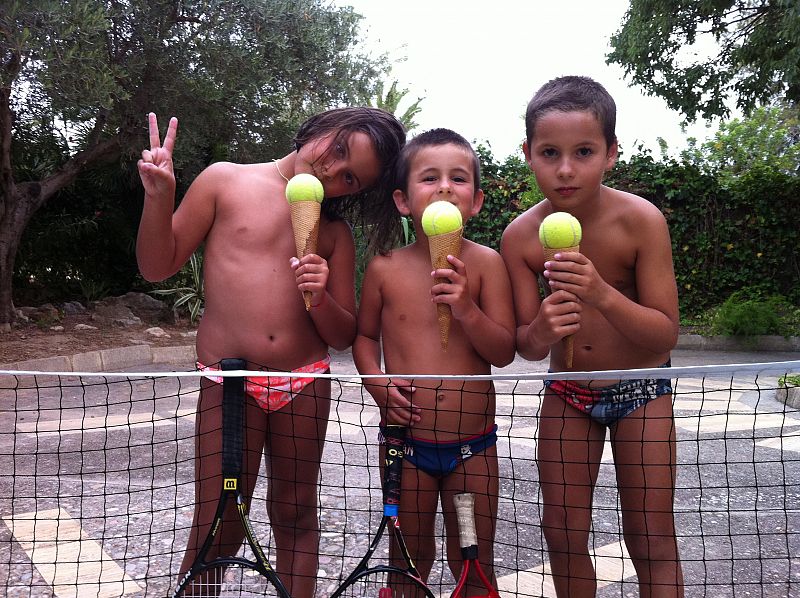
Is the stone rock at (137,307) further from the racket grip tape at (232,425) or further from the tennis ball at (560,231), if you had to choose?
the tennis ball at (560,231)

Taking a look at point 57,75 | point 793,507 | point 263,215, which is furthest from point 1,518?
point 57,75

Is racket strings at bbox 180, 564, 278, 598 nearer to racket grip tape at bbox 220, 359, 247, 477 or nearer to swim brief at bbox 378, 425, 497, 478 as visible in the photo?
racket grip tape at bbox 220, 359, 247, 477

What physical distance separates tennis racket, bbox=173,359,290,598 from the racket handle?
52cm

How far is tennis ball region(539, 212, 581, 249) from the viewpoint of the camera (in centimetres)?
193

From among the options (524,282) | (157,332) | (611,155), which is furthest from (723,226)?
(524,282)

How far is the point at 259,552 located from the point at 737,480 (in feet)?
13.0

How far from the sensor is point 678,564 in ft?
7.05

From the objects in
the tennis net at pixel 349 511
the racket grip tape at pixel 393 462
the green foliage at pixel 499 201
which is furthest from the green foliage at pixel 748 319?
the racket grip tape at pixel 393 462

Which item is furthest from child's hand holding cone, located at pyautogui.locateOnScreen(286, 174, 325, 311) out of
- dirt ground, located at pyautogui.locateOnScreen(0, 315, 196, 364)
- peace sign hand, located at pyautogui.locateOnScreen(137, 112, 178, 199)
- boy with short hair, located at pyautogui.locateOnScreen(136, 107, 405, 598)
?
dirt ground, located at pyautogui.locateOnScreen(0, 315, 196, 364)

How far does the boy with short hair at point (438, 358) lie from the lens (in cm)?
226

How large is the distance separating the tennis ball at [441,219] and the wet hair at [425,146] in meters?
0.33

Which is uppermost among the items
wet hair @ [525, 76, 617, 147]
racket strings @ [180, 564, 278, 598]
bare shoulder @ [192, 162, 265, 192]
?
A: wet hair @ [525, 76, 617, 147]

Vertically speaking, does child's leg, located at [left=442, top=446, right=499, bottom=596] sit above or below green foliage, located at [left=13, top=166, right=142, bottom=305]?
below

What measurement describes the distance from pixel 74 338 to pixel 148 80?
3670 millimetres
